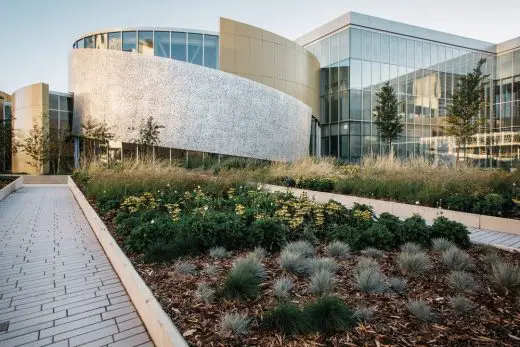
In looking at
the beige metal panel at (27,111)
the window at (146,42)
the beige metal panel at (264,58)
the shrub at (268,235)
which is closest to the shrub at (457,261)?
the shrub at (268,235)

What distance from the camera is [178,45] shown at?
2081 centimetres

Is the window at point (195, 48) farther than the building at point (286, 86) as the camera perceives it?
Yes

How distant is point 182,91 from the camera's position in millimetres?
18328

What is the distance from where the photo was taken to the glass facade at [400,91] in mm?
25750

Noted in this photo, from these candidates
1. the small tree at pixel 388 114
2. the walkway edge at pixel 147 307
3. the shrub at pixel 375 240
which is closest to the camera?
the walkway edge at pixel 147 307

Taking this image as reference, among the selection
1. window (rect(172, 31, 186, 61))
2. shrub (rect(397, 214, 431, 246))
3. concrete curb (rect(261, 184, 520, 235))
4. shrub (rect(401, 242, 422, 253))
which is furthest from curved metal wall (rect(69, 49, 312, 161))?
shrub (rect(401, 242, 422, 253))

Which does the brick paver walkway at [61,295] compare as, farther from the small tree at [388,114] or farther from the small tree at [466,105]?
the small tree at [466,105]

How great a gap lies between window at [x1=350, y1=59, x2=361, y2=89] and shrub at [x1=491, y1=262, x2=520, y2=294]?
2448 centimetres

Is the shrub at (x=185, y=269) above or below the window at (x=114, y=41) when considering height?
below

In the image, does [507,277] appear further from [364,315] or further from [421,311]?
[364,315]

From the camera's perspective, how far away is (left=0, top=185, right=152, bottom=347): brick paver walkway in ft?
8.86

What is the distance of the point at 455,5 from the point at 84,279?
15.5 m

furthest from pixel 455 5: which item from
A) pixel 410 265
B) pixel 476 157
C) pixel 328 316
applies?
pixel 476 157

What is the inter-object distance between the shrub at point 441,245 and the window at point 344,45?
939 inches
